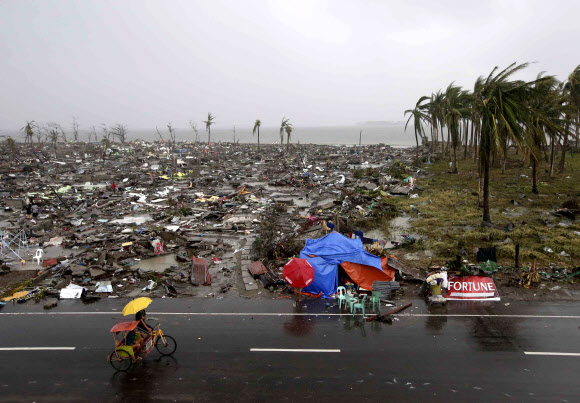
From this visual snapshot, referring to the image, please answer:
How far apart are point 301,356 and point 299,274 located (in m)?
3.08

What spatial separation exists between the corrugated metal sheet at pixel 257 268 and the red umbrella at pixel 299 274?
6.95ft

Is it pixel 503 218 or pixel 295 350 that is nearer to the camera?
pixel 295 350

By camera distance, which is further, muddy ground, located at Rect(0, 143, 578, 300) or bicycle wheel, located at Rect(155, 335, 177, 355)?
muddy ground, located at Rect(0, 143, 578, 300)

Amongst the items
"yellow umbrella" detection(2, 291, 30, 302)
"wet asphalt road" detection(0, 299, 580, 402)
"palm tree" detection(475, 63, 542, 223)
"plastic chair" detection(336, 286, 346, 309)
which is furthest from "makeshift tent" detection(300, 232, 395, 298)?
"yellow umbrella" detection(2, 291, 30, 302)

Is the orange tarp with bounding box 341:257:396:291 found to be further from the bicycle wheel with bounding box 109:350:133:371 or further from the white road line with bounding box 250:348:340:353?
the bicycle wheel with bounding box 109:350:133:371

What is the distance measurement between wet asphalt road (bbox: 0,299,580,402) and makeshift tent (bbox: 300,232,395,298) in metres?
0.71

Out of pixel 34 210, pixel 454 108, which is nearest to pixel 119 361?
pixel 34 210

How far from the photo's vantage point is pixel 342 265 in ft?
38.9

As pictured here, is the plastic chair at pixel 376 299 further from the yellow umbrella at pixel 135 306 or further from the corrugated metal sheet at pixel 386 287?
the yellow umbrella at pixel 135 306

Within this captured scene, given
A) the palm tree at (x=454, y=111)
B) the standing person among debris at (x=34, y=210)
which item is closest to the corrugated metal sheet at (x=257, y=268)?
the standing person among debris at (x=34, y=210)

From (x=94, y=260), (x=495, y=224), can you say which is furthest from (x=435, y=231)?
(x=94, y=260)

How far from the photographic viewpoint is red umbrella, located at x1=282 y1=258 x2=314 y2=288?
10843 mm

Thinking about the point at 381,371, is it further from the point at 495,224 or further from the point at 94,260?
the point at 495,224

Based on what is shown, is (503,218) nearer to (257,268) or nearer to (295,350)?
(257,268)
